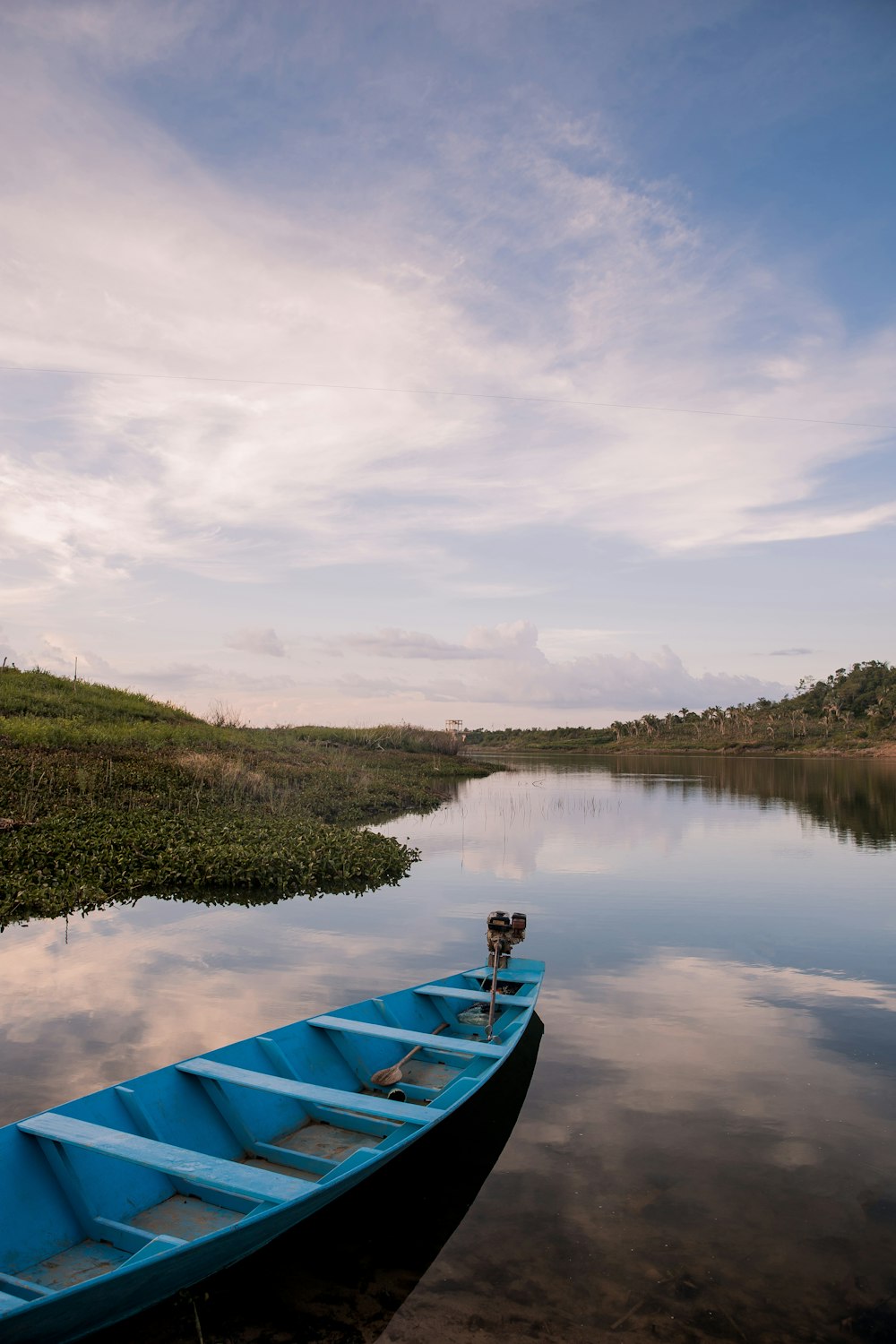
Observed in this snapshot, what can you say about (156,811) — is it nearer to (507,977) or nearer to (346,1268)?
(507,977)

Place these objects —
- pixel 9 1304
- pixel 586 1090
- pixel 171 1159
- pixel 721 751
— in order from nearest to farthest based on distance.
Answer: pixel 9 1304 → pixel 171 1159 → pixel 586 1090 → pixel 721 751

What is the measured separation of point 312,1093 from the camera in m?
6.00

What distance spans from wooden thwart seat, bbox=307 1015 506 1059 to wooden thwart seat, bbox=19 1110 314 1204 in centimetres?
239

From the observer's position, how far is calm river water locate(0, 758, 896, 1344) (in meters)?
4.90

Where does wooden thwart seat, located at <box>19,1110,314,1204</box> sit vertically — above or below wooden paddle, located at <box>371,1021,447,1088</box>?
above

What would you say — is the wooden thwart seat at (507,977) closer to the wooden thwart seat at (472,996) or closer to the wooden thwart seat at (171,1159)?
A: the wooden thwart seat at (472,996)

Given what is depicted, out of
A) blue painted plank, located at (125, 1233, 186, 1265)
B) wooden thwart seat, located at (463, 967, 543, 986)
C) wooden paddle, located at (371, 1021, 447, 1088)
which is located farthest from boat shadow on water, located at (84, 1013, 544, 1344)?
wooden thwart seat, located at (463, 967, 543, 986)

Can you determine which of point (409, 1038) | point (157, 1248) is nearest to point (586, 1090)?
point (409, 1038)

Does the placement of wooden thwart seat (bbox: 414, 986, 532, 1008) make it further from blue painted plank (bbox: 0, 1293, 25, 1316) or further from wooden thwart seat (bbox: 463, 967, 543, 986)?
blue painted plank (bbox: 0, 1293, 25, 1316)

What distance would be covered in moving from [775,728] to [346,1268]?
102524mm

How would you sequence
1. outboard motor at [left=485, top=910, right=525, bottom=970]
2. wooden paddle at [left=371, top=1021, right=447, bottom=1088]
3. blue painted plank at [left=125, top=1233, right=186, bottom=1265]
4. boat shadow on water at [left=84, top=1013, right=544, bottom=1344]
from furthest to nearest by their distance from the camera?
outboard motor at [left=485, top=910, right=525, bottom=970] → wooden paddle at [left=371, top=1021, right=447, bottom=1088] → boat shadow on water at [left=84, top=1013, right=544, bottom=1344] → blue painted plank at [left=125, top=1233, right=186, bottom=1265]

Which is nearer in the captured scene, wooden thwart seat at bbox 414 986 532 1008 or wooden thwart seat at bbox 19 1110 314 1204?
wooden thwart seat at bbox 19 1110 314 1204

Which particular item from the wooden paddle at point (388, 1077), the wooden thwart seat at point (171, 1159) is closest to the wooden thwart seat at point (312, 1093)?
the wooden thwart seat at point (171, 1159)

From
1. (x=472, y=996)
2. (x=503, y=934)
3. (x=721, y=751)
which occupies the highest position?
(x=503, y=934)
